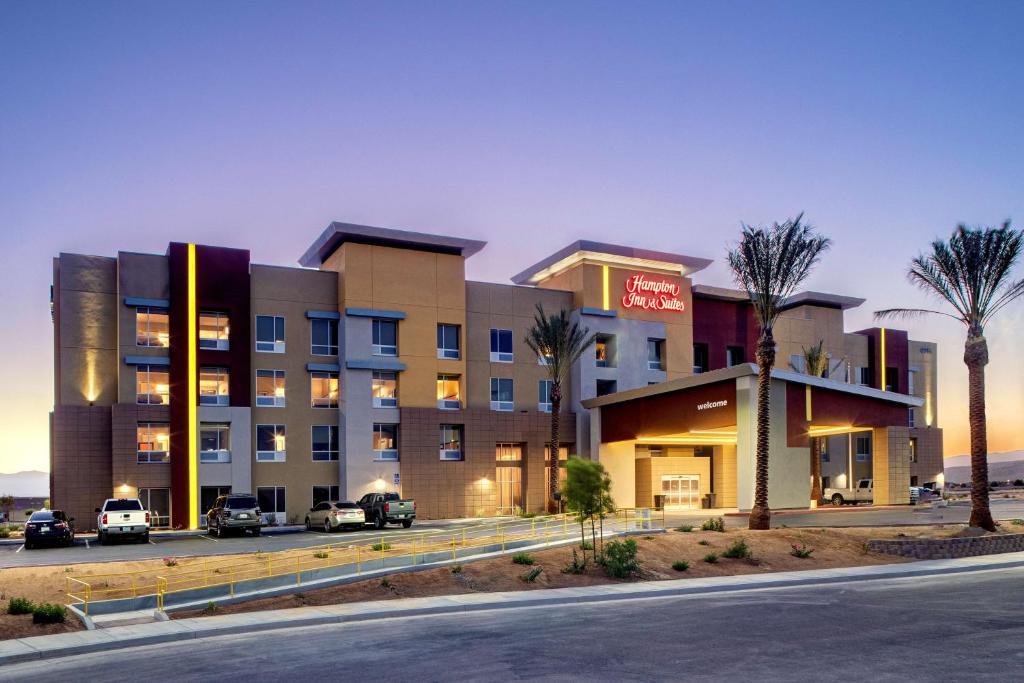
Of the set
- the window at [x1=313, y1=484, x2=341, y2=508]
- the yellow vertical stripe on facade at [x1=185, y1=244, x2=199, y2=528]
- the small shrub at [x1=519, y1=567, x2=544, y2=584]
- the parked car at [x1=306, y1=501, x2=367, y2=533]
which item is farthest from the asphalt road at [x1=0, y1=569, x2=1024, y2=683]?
the window at [x1=313, y1=484, x2=341, y2=508]

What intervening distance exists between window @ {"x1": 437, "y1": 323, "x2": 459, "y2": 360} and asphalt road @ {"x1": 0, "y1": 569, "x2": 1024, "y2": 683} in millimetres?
37234

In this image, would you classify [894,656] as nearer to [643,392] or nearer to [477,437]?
[643,392]

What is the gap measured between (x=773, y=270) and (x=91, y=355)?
37.4 m

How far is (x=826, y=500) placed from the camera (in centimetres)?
6494

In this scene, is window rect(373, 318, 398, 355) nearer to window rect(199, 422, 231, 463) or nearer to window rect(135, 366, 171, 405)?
window rect(199, 422, 231, 463)

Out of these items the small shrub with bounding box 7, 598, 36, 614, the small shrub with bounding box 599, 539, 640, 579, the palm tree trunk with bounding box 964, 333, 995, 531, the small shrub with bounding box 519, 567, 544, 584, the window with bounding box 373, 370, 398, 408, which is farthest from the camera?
the window with bounding box 373, 370, 398, 408

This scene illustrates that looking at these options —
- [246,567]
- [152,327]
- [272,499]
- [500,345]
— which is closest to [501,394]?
[500,345]

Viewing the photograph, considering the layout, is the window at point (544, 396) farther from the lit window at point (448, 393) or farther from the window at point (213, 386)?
the window at point (213, 386)

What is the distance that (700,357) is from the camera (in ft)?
229

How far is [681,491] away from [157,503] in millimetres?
33614

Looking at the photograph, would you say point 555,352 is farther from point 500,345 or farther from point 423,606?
point 423,606

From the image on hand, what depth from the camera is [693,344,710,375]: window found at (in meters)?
69.2

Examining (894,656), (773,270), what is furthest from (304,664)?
(773,270)

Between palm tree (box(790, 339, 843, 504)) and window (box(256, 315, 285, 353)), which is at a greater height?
window (box(256, 315, 285, 353))
